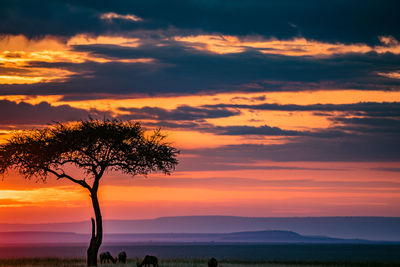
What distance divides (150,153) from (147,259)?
44.2 ft

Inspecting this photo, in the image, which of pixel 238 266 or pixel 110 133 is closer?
pixel 238 266

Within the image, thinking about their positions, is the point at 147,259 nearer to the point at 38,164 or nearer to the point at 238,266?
the point at 238,266

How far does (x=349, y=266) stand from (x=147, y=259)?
21.8 metres

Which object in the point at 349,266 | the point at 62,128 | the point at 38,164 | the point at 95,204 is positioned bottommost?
the point at 349,266

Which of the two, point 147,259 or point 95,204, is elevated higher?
point 95,204

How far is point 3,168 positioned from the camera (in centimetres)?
5219

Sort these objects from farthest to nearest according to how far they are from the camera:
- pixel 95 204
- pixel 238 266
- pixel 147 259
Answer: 1. pixel 95 204
2. pixel 238 266
3. pixel 147 259

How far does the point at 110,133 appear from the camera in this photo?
5275 centimetres

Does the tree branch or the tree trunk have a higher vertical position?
the tree branch

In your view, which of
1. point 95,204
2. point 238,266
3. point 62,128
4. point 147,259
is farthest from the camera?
point 62,128

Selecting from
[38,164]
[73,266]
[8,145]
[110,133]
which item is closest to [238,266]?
[73,266]

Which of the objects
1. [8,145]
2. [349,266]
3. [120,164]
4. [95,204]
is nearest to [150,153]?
[120,164]

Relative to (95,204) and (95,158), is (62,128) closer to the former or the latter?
(95,158)

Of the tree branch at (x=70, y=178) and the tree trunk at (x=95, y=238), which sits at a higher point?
the tree branch at (x=70, y=178)
